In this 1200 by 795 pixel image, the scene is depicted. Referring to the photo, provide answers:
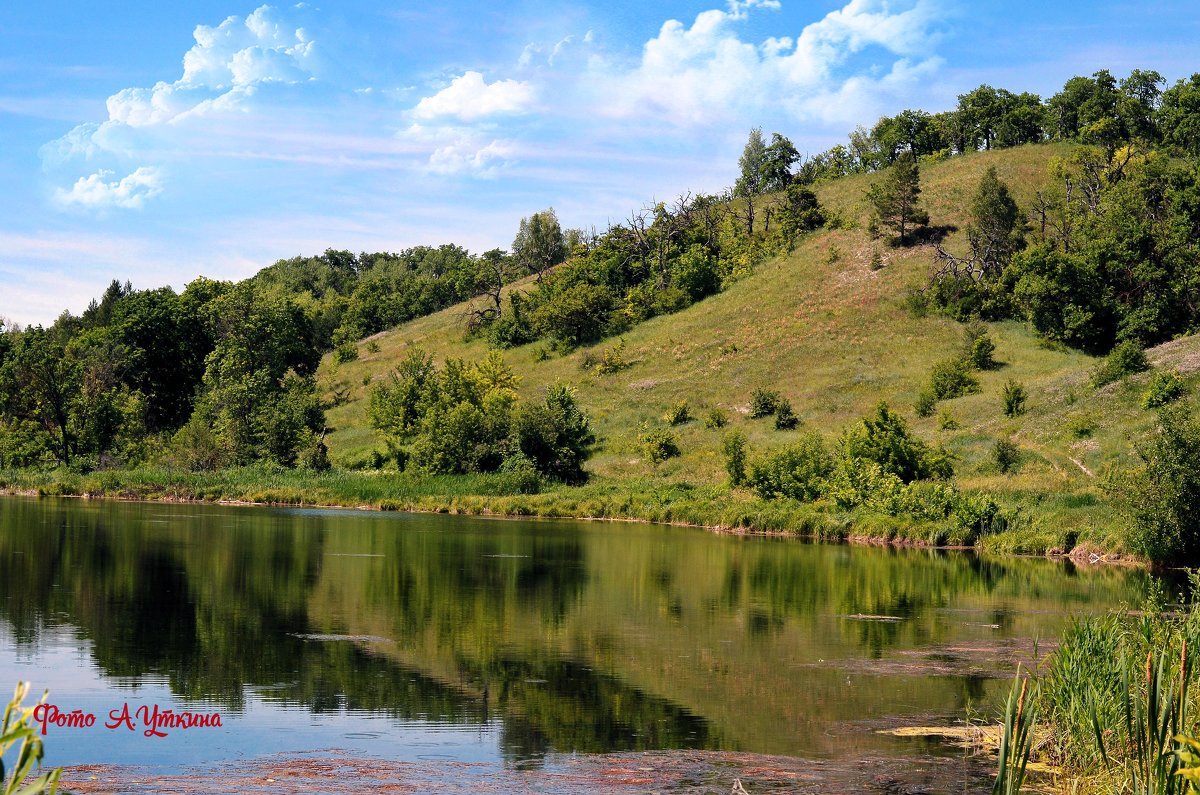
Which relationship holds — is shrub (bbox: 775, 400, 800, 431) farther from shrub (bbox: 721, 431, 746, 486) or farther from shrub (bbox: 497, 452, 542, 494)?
shrub (bbox: 497, 452, 542, 494)

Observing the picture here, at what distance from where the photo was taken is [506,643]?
2519 centimetres

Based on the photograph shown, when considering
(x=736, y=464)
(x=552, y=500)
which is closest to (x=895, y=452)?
(x=736, y=464)

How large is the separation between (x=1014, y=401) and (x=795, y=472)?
21.4m

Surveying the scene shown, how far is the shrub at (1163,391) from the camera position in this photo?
66.4m

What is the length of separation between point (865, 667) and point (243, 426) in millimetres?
65918

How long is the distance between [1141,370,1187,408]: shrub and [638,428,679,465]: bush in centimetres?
2961

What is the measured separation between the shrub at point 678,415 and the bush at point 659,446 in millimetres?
6089

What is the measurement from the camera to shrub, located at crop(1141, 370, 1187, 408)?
218 feet

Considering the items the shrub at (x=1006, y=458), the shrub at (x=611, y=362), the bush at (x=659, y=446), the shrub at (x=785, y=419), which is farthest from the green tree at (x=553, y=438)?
the shrub at (x=611, y=362)

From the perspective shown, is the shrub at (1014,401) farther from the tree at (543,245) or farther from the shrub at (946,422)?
the tree at (543,245)

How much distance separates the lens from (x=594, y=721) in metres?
18.3

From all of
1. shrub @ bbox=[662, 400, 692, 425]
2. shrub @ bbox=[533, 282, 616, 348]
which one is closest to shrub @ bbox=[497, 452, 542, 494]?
shrub @ bbox=[662, 400, 692, 425]

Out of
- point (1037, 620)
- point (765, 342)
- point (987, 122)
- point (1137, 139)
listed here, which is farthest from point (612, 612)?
point (987, 122)

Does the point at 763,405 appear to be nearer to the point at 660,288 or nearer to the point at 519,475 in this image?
the point at 519,475
